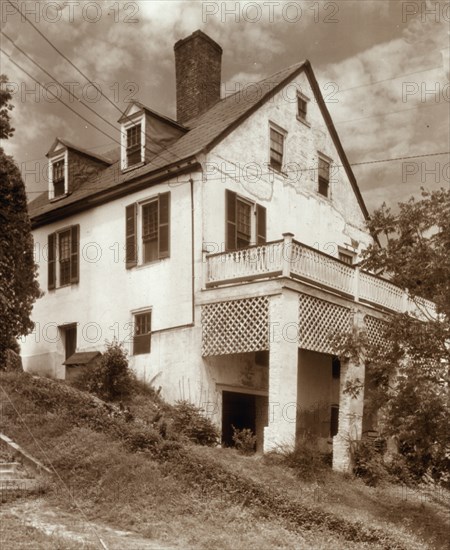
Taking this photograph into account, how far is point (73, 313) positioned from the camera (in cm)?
2269

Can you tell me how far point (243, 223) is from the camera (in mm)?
20719

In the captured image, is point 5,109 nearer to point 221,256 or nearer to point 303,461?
point 221,256

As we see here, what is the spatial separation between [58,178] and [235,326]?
1030 cm

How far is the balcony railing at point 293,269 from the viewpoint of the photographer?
680 inches

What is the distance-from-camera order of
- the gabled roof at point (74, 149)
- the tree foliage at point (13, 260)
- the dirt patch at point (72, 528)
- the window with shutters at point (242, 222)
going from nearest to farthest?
the dirt patch at point (72, 528) < the tree foliage at point (13, 260) < the window with shutters at point (242, 222) < the gabled roof at point (74, 149)

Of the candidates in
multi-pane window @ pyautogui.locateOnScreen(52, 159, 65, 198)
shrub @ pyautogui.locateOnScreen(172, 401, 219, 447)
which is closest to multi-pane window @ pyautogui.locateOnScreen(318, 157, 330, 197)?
multi-pane window @ pyautogui.locateOnScreen(52, 159, 65, 198)

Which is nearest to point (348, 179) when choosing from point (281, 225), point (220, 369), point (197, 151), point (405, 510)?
point (281, 225)

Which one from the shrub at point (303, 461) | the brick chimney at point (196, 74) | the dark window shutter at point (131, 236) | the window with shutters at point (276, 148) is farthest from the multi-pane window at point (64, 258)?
the shrub at point (303, 461)

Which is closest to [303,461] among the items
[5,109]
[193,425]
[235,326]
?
[193,425]

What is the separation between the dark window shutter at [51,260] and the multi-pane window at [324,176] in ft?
28.8

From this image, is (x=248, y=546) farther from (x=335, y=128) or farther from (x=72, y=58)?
(x=335, y=128)

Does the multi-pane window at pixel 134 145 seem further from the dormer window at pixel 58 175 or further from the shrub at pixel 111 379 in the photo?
the shrub at pixel 111 379

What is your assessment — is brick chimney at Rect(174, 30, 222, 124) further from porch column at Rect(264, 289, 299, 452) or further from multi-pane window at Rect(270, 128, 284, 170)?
porch column at Rect(264, 289, 299, 452)

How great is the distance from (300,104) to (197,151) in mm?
6112
